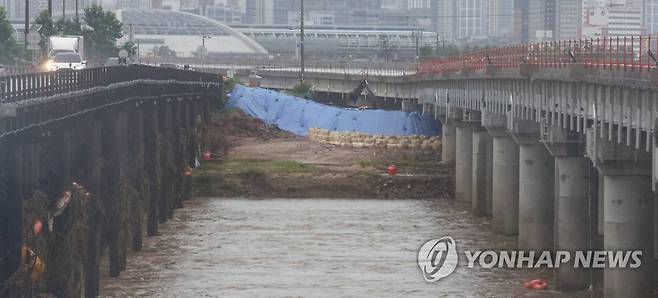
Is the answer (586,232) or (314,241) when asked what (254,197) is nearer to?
(314,241)

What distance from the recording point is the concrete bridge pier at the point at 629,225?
38562mm

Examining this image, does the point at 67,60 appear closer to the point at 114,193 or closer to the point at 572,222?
the point at 114,193

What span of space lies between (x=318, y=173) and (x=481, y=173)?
10863 millimetres

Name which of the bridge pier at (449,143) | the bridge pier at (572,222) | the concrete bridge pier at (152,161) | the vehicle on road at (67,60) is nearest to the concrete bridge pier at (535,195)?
the bridge pier at (572,222)

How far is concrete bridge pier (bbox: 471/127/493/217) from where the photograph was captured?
219 feet

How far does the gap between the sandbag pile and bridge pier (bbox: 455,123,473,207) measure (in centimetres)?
1309

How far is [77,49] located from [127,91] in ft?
120

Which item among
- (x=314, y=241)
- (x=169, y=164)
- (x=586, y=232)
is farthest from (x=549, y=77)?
(x=169, y=164)

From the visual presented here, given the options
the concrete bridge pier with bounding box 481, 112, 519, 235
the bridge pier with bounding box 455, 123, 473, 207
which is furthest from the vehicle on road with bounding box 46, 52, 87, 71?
the concrete bridge pier with bounding box 481, 112, 519, 235

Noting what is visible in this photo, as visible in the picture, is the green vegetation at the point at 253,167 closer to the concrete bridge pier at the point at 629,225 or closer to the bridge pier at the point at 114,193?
the bridge pier at the point at 114,193

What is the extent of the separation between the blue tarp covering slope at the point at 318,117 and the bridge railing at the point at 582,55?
925cm

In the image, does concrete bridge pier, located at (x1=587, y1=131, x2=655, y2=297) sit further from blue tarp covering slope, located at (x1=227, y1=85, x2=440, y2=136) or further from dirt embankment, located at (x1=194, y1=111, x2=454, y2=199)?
blue tarp covering slope, located at (x1=227, y1=85, x2=440, y2=136)

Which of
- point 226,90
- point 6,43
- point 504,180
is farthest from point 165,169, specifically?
point 6,43

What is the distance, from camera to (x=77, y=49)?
8962 cm
